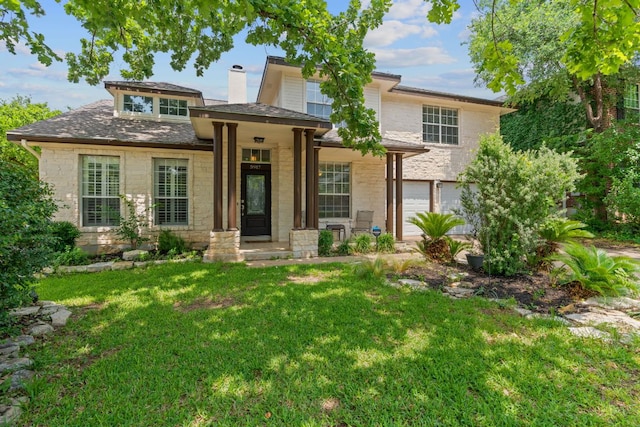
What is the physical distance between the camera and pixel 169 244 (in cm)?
815

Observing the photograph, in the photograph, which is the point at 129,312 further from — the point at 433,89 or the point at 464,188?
the point at 433,89

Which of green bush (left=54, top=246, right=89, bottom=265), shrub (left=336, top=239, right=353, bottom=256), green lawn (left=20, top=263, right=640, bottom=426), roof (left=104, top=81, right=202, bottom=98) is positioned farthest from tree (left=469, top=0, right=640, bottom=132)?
green bush (left=54, top=246, right=89, bottom=265)

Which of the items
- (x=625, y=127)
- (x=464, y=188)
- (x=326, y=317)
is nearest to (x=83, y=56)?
(x=326, y=317)

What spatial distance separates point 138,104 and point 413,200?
1057 centimetres

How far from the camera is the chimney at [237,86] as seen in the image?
11.9m

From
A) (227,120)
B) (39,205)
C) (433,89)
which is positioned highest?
(433,89)

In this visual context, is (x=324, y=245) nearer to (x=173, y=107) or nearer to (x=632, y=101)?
(x=173, y=107)

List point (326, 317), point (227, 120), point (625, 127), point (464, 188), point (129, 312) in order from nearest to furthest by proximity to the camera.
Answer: point (326, 317), point (129, 312), point (464, 188), point (227, 120), point (625, 127)

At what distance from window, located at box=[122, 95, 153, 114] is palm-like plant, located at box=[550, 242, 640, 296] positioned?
1154 centimetres

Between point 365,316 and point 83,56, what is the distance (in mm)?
9796

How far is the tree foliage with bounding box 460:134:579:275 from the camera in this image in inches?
208

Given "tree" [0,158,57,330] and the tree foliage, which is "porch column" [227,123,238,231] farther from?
the tree foliage

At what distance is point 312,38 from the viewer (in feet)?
15.1

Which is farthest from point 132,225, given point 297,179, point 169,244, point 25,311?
point 297,179
